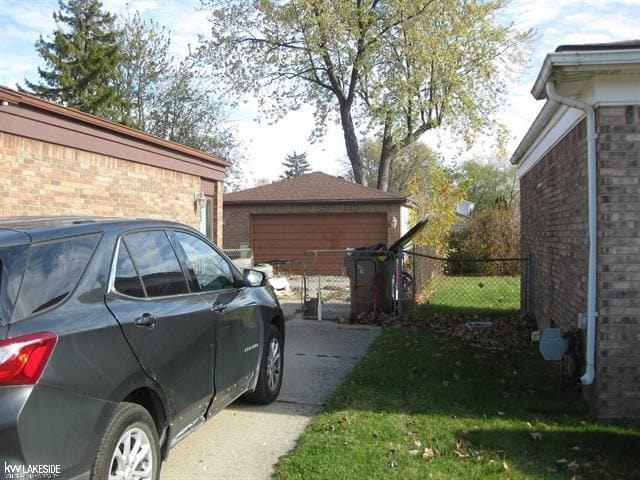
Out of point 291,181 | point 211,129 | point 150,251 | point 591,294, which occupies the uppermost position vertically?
point 211,129

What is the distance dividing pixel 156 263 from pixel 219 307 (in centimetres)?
73

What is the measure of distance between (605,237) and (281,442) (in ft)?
10.8

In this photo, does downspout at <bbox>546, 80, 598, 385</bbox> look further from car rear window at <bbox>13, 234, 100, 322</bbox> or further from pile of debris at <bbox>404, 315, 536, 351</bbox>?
car rear window at <bbox>13, 234, 100, 322</bbox>

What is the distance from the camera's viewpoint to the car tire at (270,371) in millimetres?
5523

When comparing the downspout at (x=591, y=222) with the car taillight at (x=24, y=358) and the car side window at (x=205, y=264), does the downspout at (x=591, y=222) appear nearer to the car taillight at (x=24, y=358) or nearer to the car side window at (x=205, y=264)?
the car side window at (x=205, y=264)

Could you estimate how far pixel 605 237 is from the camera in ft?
17.1

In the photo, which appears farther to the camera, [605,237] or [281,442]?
[605,237]

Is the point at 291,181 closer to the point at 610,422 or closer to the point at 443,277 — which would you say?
the point at 443,277

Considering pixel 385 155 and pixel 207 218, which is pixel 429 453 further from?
pixel 385 155

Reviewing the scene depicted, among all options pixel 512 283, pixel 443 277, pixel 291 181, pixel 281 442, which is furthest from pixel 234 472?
pixel 291 181

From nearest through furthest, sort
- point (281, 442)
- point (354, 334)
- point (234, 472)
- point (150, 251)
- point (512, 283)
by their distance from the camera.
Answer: point (150, 251)
point (234, 472)
point (281, 442)
point (354, 334)
point (512, 283)

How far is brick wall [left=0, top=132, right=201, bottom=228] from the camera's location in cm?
716

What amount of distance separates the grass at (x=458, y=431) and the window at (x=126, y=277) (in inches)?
65.0

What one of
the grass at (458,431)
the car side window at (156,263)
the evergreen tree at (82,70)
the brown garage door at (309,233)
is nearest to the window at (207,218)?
the grass at (458,431)
